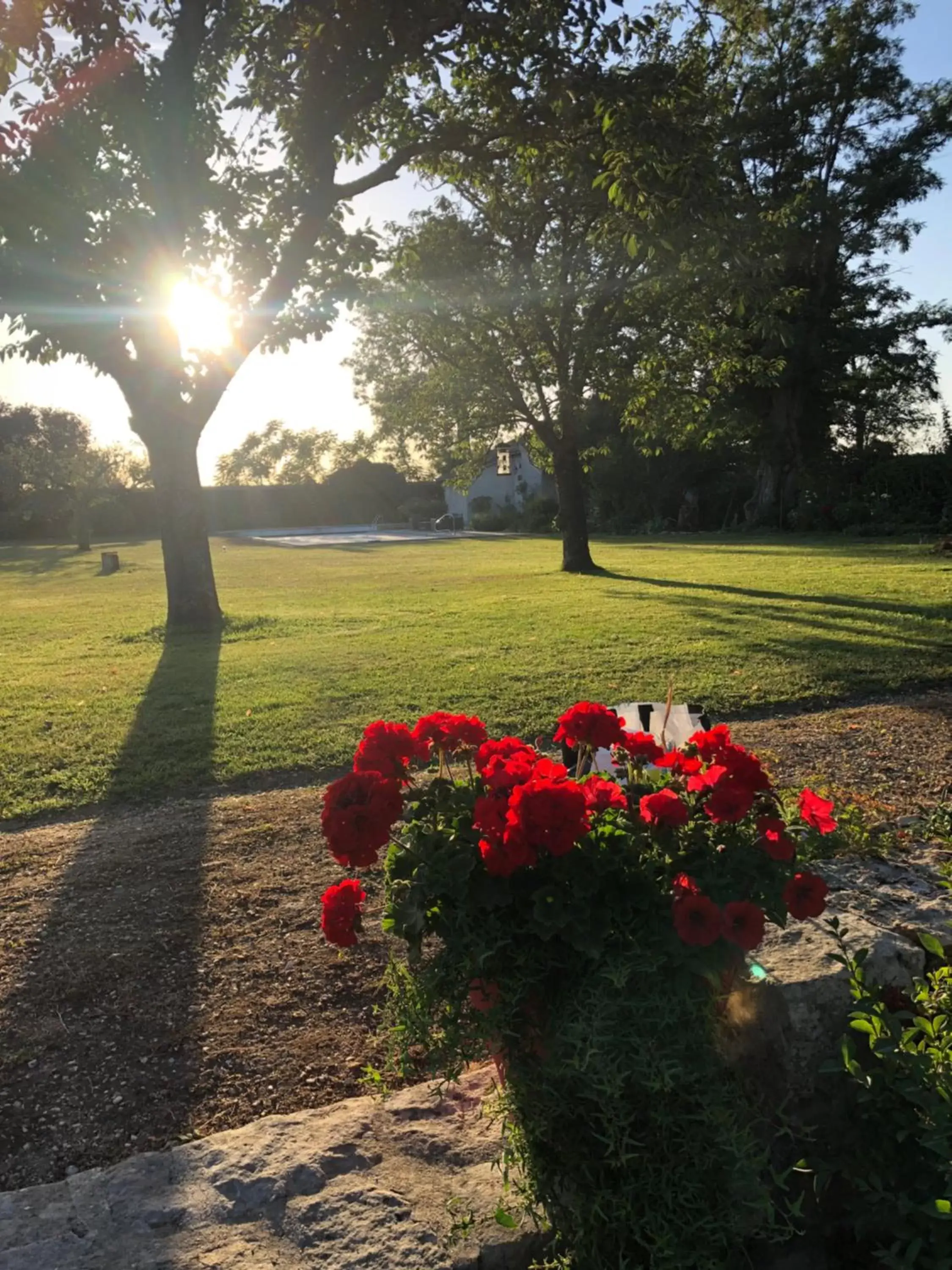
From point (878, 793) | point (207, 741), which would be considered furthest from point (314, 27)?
point (878, 793)

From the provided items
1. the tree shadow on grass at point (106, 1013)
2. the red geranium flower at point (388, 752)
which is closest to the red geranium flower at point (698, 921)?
the red geranium flower at point (388, 752)

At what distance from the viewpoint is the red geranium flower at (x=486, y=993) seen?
5.36 feet

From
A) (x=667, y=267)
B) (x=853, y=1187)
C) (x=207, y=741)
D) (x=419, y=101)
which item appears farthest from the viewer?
(x=667, y=267)

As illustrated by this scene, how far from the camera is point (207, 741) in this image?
582 centimetres

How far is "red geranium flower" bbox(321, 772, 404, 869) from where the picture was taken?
1.73m

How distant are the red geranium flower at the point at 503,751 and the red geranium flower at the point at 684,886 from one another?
440mm

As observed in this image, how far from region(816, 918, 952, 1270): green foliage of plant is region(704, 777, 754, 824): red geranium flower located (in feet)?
1.36

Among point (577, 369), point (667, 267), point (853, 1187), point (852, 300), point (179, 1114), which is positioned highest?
point (852, 300)

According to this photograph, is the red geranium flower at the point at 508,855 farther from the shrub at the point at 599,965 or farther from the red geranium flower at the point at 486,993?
the red geranium flower at the point at 486,993

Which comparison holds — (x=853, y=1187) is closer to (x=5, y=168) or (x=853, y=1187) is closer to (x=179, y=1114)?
(x=179, y=1114)

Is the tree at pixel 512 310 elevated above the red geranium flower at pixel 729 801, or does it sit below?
above

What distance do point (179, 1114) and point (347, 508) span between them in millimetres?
51837

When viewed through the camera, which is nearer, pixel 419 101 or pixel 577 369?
pixel 419 101

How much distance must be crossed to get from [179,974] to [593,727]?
5.63ft
